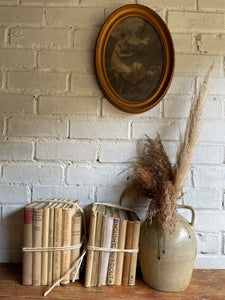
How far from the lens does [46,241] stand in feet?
2.77

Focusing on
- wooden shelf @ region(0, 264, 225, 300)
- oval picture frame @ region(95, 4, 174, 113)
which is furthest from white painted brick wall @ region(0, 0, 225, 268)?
wooden shelf @ region(0, 264, 225, 300)

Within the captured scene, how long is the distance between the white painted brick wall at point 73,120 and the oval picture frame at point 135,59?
5 cm

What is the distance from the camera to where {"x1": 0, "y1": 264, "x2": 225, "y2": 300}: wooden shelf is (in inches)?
31.3

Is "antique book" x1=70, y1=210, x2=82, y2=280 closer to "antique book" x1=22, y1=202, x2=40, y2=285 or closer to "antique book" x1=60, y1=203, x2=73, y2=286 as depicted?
"antique book" x1=60, y1=203, x2=73, y2=286

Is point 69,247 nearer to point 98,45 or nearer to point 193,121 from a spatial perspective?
point 193,121

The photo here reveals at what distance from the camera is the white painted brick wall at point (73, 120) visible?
103cm

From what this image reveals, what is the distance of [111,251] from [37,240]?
0.85 ft

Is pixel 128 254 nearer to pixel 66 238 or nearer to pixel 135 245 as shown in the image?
pixel 135 245

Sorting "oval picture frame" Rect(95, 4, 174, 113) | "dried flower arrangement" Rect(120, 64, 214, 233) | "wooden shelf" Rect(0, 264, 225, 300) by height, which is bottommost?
"wooden shelf" Rect(0, 264, 225, 300)

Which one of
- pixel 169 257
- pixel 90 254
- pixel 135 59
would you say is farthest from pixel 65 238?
pixel 135 59

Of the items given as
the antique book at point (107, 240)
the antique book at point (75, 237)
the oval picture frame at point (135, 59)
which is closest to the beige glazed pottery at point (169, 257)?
the antique book at point (107, 240)

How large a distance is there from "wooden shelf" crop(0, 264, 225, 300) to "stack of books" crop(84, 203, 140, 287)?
0.10 feet

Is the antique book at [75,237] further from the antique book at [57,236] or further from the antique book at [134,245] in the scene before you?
the antique book at [134,245]

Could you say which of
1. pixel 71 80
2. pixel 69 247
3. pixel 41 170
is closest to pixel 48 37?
pixel 71 80
